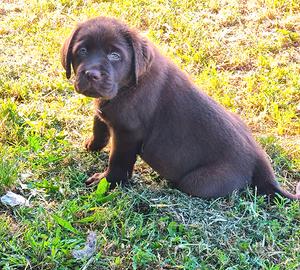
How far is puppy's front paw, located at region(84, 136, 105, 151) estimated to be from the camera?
477 centimetres

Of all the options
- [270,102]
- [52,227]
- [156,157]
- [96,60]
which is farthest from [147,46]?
[270,102]

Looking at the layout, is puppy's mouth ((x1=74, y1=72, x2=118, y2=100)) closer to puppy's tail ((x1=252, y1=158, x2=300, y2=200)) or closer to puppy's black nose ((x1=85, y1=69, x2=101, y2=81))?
puppy's black nose ((x1=85, y1=69, x2=101, y2=81))

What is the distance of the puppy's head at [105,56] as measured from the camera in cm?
395

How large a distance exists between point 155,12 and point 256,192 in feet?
11.2

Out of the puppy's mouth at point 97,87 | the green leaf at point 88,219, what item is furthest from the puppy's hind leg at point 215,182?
the puppy's mouth at point 97,87

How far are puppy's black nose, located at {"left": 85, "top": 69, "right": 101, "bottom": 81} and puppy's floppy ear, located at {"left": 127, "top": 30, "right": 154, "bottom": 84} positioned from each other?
1.04ft

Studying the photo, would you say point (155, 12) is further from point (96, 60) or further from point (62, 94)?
point (96, 60)

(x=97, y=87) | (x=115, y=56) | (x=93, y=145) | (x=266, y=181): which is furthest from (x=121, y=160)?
(x=266, y=181)

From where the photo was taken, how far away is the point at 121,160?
432 centimetres

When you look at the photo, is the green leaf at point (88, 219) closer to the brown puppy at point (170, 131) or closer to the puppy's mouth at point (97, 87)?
the brown puppy at point (170, 131)

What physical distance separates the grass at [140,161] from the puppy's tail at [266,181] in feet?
0.29

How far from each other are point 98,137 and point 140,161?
0.41 metres

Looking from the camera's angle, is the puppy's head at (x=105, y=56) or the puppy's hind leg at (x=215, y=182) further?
the puppy's hind leg at (x=215, y=182)

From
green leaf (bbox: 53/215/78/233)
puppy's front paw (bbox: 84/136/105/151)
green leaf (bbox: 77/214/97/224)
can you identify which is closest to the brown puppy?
puppy's front paw (bbox: 84/136/105/151)
